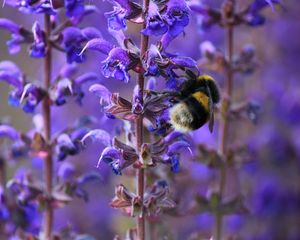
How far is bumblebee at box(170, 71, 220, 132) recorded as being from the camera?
389 cm

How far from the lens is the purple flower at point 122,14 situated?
11.9ft

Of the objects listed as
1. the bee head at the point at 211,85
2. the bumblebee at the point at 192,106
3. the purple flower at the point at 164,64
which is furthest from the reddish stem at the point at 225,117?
the purple flower at the point at 164,64

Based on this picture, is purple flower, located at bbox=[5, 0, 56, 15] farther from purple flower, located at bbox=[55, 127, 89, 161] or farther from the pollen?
the pollen

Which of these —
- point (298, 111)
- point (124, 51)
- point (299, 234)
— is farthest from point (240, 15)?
point (299, 234)

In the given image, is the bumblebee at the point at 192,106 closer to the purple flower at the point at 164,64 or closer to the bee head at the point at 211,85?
the bee head at the point at 211,85

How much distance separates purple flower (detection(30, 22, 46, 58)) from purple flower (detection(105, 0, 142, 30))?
0.80m

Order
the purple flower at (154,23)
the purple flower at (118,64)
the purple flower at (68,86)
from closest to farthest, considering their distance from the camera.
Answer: the purple flower at (154,23) < the purple flower at (118,64) < the purple flower at (68,86)

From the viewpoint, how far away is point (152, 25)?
11.6 ft

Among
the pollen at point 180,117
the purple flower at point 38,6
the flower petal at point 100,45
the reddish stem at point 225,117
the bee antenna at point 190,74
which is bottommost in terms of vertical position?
the reddish stem at point 225,117

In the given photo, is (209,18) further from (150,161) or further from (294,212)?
(294,212)

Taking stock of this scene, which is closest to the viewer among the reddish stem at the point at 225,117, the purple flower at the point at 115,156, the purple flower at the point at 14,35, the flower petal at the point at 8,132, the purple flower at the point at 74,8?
the purple flower at the point at 115,156

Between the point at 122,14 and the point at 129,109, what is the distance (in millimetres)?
534

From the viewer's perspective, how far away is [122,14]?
12.0 feet

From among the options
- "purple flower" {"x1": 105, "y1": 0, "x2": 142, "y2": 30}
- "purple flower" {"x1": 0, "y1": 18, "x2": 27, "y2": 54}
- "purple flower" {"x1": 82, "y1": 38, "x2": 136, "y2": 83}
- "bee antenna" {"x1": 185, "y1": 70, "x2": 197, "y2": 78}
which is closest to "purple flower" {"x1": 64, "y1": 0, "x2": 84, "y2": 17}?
"purple flower" {"x1": 105, "y1": 0, "x2": 142, "y2": 30}
